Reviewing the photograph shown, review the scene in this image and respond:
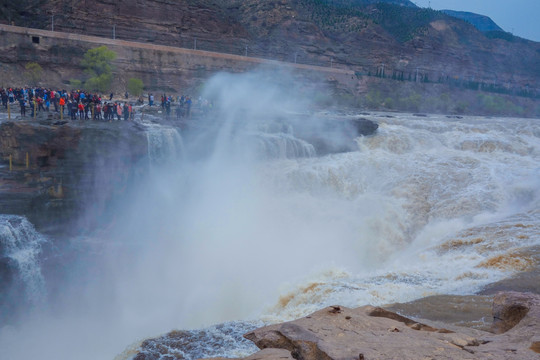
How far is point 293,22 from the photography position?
164ft

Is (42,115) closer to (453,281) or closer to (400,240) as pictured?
(400,240)

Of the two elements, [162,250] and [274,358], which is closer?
[274,358]

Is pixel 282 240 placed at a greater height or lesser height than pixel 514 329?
lesser

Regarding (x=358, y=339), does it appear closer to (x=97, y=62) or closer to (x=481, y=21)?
(x=97, y=62)

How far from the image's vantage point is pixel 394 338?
4477 millimetres

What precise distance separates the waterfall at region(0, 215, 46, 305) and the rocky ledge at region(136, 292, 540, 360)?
30.0 feet

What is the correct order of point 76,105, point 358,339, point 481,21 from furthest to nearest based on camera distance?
point 481,21, point 76,105, point 358,339

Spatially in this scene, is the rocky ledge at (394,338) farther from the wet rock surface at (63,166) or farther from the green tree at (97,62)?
the green tree at (97,62)

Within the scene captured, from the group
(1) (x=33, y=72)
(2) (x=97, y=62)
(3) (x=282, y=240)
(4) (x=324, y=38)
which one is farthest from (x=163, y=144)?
(4) (x=324, y=38)

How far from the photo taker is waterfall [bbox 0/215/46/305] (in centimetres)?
1138

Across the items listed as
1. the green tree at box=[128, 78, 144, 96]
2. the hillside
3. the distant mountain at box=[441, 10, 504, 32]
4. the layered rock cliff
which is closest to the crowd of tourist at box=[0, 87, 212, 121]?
the green tree at box=[128, 78, 144, 96]

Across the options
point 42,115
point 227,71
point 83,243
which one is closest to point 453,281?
point 83,243

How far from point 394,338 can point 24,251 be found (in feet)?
34.6

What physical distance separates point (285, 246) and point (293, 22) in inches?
1617
